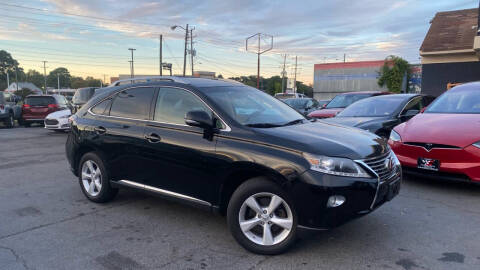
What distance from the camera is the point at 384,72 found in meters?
39.3

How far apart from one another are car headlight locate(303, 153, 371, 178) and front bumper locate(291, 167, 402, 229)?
4 centimetres

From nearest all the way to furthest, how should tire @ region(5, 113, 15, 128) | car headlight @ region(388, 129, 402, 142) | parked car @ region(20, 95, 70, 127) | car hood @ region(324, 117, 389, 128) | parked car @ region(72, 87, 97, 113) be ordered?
car headlight @ region(388, 129, 402, 142) → car hood @ region(324, 117, 389, 128) → parked car @ region(72, 87, 97, 113) → parked car @ region(20, 95, 70, 127) → tire @ region(5, 113, 15, 128)

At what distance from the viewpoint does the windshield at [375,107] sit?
7.90m

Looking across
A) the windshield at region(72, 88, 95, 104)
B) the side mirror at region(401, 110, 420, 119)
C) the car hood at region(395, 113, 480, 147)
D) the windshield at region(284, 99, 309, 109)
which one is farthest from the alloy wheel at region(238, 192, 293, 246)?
the windshield at region(72, 88, 95, 104)

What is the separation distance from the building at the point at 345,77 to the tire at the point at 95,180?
41229 mm

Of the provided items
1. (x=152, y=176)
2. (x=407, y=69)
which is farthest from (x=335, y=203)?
(x=407, y=69)

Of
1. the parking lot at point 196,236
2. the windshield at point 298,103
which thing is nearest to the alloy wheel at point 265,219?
the parking lot at point 196,236

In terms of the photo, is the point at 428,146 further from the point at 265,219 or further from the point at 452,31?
the point at 452,31

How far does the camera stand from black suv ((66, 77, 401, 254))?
10.4 feet

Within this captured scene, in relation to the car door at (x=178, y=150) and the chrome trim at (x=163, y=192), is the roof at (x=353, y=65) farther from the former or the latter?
the chrome trim at (x=163, y=192)

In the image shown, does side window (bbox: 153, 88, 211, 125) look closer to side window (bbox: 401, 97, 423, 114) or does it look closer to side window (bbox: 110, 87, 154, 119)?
side window (bbox: 110, 87, 154, 119)

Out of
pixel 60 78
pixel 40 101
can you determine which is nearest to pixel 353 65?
pixel 40 101

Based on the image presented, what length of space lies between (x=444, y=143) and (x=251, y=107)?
298cm

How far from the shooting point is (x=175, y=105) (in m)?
4.21
